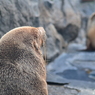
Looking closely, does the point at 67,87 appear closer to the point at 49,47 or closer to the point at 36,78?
the point at 36,78

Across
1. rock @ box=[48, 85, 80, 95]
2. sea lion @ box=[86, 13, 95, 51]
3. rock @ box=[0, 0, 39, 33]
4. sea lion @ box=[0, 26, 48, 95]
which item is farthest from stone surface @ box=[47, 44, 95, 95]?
rock @ box=[0, 0, 39, 33]

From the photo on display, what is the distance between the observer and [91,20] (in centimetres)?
601

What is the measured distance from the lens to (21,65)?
1.65 metres

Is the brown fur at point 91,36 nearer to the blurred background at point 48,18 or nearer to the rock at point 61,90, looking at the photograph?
the blurred background at point 48,18

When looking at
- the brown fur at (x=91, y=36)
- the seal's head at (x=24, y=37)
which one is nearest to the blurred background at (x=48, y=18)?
the brown fur at (x=91, y=36)

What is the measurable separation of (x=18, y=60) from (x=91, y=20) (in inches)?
187

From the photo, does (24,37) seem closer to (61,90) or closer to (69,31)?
(61,90)

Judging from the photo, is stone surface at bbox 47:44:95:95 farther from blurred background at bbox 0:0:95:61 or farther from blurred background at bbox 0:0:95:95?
blurred background at bbox 0:0:95:61

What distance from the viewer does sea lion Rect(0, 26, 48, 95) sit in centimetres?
156

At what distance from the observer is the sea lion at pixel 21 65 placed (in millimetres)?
1562

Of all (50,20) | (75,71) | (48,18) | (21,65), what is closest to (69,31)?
(50,20)

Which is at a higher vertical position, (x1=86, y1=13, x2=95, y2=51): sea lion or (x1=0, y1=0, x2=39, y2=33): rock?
(x1=0, y1=0, x2=39, y2=33): rock

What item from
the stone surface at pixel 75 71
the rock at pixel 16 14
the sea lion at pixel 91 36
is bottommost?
the stone surface at pixel 75 71

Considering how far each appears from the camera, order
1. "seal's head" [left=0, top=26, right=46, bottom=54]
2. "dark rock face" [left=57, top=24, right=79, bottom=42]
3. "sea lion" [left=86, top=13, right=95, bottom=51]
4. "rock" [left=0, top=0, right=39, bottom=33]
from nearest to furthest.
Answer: "seal's head" [left=0, top=26, right=46, bottom=54], "rock" [left=0, top=0, right=39, bottom=33], "sea lion" [left=86, top=13, right=95, bottom=51], "dark rock face" [left=57, top=24, right=79, bottom=42]
